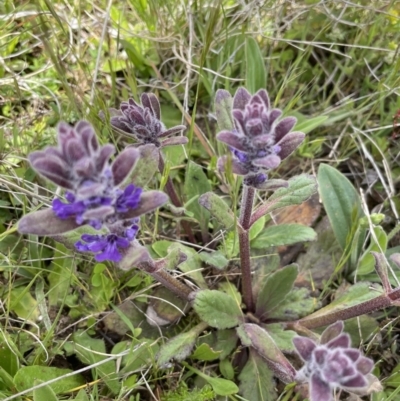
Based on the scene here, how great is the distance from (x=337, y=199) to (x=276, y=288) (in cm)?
76

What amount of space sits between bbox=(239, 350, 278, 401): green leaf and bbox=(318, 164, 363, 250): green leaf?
0.95 meters

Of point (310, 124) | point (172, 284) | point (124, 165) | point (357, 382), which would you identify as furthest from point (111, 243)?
point (310, 124)

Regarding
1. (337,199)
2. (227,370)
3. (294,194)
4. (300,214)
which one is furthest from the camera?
(300,214)

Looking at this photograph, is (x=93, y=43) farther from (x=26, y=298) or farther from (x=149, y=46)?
(x=26, y=298)

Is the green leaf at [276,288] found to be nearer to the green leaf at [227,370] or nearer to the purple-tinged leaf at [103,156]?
the green leaf at [227,370]

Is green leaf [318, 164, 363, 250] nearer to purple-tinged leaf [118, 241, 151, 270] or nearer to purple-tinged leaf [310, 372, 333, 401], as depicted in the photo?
purple-tinged leaf [310, 372, 333, 401]

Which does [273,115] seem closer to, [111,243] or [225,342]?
[111,243]

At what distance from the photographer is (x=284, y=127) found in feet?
7.09

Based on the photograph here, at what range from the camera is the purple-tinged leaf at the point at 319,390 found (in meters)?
1.87

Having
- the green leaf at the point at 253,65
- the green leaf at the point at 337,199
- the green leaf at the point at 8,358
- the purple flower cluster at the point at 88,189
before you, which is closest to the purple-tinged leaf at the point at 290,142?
the purple flower cluster at the point at 88,189

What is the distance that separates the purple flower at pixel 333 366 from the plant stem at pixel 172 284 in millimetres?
797

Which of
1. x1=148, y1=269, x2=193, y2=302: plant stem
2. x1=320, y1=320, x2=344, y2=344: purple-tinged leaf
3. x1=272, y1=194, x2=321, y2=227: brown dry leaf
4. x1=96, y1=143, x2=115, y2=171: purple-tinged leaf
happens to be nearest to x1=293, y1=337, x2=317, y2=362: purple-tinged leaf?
x1=320, y1=320, x2=344, y2=344: purple-tinged leaf

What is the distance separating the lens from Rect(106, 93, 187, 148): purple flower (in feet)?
8.62

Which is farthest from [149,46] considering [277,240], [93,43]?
[277,240]
